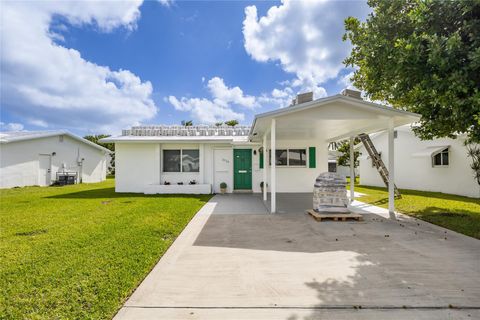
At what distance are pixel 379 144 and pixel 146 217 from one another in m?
17.3

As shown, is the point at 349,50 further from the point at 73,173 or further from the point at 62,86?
the point at 73,173

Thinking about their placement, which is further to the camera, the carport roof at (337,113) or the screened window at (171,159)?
the screened window at (171,159)

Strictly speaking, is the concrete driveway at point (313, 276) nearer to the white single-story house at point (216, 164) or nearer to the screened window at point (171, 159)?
the white single-story house at point (216, 164)

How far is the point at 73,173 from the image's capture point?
1852 cm

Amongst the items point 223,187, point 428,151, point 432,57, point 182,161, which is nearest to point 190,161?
point 182,161

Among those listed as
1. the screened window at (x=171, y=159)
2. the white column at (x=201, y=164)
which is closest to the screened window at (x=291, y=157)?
the white column at (x=201, y=164)

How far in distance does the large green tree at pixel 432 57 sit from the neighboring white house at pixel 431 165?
8296 millimetres

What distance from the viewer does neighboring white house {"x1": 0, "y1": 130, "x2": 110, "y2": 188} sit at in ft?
48.6

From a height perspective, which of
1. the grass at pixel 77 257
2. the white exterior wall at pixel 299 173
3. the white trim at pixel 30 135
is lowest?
the grass at pixel 77 257

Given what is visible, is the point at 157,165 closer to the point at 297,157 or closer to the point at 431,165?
the point at 297,157

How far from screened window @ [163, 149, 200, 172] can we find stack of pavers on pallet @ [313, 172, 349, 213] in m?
7.56

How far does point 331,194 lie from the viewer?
6.89 metres

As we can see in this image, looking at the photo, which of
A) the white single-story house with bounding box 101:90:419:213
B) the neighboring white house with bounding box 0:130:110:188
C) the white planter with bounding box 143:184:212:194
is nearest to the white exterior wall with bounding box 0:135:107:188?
the neighboring white house with bounding box 0:130:110:188

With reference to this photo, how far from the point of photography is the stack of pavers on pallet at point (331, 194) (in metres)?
Answer: 6.82
